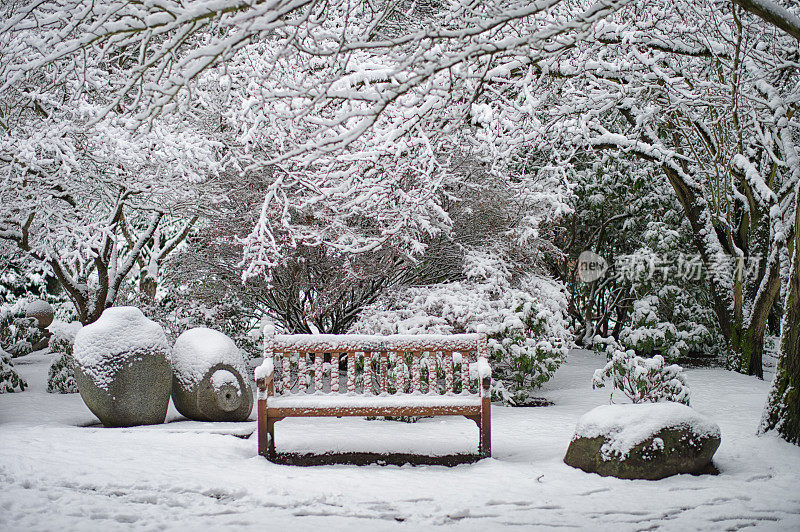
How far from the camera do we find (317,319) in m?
8.69

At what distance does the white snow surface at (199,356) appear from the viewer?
662cm

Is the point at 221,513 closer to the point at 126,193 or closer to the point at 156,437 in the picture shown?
→ the point at 156,437

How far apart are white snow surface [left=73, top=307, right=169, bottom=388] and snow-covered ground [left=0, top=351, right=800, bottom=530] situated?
602mm

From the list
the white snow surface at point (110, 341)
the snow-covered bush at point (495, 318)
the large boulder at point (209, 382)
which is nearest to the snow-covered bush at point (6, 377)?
the white snow surface at point (110, 341)

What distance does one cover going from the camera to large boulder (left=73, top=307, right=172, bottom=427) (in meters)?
6.00

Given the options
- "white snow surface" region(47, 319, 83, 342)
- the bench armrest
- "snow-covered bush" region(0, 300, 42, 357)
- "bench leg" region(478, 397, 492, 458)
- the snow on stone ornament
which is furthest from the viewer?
the snow on stone ornament

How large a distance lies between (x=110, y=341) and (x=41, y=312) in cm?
1034

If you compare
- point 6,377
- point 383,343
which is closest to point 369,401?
point 383,343

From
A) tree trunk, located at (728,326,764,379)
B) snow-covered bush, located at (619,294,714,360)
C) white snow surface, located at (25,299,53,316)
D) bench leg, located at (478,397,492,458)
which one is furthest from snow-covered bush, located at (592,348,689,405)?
white snow surface, located at (25,299,53,316)

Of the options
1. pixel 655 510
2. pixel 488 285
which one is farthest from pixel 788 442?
pixel 488 285

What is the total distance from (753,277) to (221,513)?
925 cm

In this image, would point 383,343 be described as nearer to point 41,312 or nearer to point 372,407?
point 372,407

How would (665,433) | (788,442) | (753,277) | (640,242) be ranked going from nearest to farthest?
1. (665,433)
2. (788,442)
3. (753,277)
4. (640,242)

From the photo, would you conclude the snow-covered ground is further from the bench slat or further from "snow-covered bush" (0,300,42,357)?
"snow-covered bush" (0,300,42,357)
